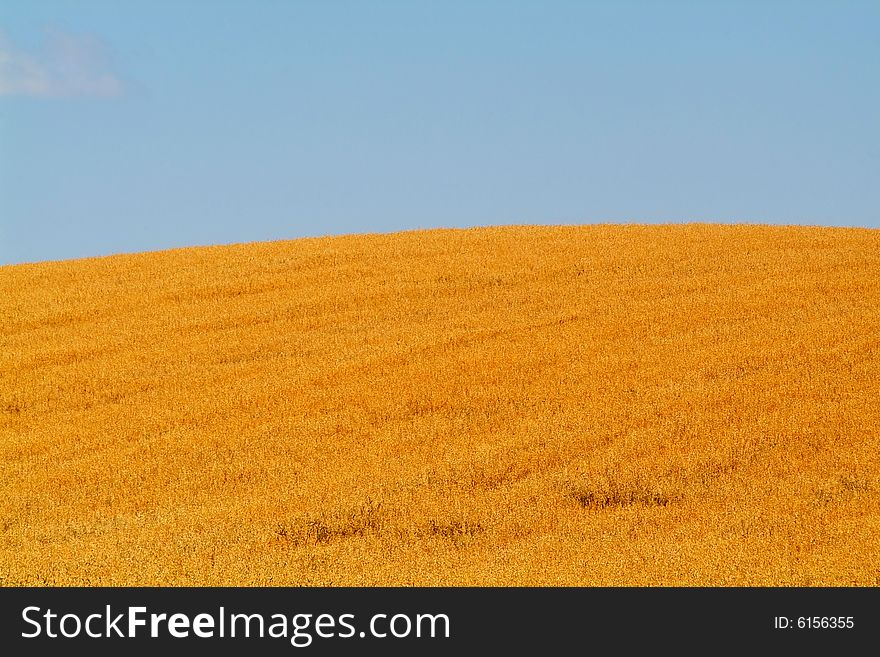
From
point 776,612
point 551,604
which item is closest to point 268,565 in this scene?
point 551,604

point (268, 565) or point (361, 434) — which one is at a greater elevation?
point (361, 434)

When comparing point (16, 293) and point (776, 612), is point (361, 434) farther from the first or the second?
point (16, 293)

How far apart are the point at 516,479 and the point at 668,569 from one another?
2.80 m

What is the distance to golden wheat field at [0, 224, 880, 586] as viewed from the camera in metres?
7.30

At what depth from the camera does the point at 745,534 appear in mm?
7496

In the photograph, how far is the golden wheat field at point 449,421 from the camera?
287 inches

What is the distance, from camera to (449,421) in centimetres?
Result: 1098

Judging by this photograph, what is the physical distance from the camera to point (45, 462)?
10.4 m

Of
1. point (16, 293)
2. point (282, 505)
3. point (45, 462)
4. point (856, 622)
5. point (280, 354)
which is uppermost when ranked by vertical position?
point (16, 293)

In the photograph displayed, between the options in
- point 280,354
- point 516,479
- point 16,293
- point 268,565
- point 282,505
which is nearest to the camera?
point 268,565

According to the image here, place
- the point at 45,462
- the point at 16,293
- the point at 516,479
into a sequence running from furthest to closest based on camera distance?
the point at 16,293 → the point at 45,462 → the point at 516,479

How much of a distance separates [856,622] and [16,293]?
16.6 m

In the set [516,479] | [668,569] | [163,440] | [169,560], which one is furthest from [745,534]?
[163,440]

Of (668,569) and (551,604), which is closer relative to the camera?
(551,604)
